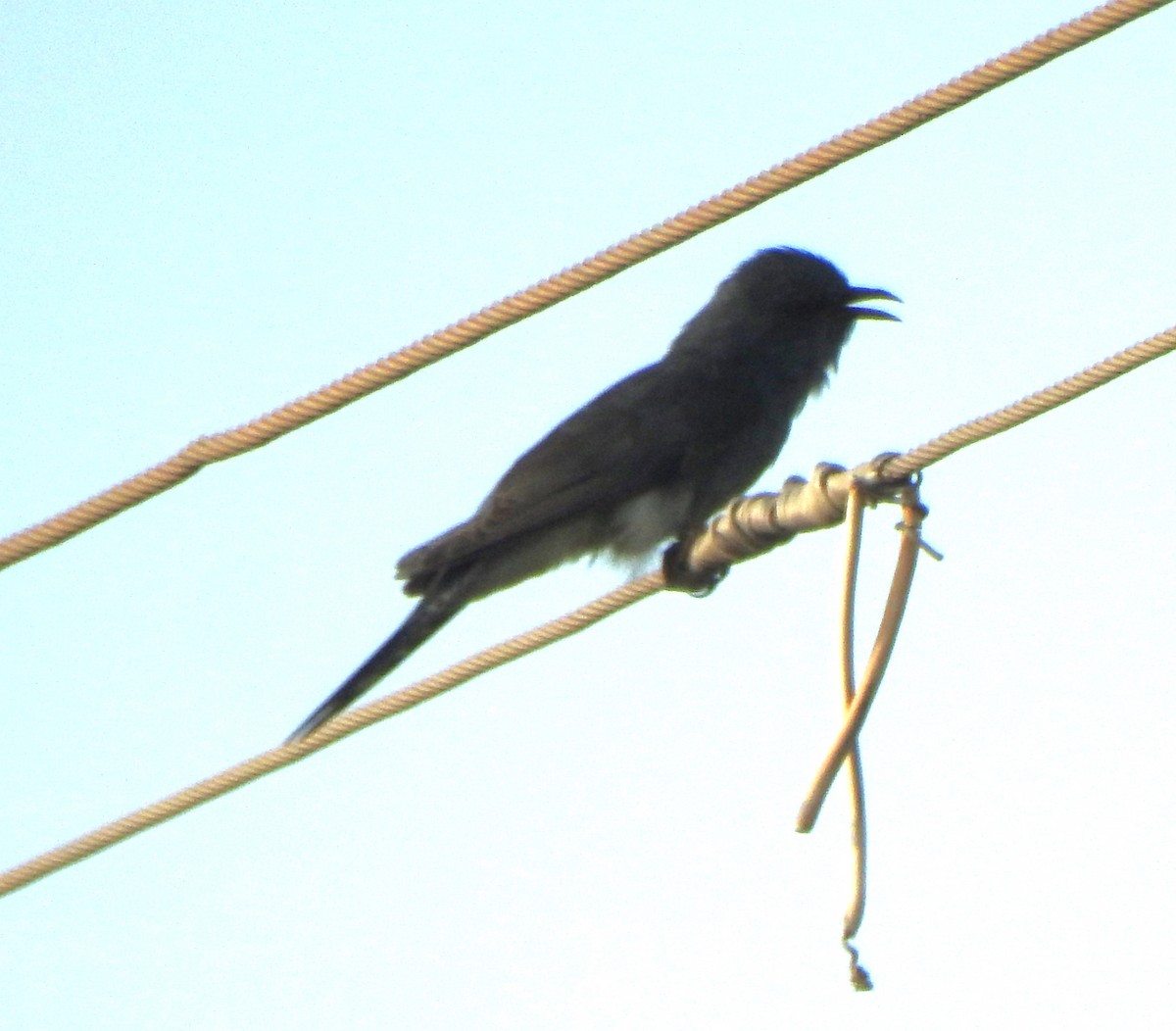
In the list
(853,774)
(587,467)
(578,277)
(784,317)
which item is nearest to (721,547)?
(578,277)

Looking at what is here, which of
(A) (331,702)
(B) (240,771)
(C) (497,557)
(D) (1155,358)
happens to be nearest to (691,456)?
(C) (497,557)

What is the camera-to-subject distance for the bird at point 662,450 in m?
6.80

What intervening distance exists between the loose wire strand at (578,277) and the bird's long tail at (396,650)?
3.16 ft

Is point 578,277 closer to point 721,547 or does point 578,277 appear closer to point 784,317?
point 721,547

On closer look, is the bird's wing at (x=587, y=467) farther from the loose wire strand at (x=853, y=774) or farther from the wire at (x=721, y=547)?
the loose wire strand at (x=853, y=774)

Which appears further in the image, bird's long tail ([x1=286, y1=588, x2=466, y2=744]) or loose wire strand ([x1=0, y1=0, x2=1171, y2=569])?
bird's long tail ([x1=286, y1=588, x2=466, y2=744])

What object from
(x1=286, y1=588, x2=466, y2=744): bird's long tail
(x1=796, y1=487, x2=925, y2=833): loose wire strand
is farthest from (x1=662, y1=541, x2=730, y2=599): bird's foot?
(x1=796, y1=487, x2=925, y2=833): loose wire strand

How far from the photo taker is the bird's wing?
688cm

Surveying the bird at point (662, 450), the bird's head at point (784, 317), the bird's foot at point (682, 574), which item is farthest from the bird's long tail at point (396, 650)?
the bird's head at point (784, 317)

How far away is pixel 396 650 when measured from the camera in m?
6.42

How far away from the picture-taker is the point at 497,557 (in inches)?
277

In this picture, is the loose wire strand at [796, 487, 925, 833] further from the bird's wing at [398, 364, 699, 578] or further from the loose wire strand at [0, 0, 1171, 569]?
the bird's wing at [398, 364, 699, 578]

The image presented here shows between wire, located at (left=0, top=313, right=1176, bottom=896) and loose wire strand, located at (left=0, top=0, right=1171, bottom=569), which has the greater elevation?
loose wire strand, located at (left=0, top=0, right=1171, bottom=569)

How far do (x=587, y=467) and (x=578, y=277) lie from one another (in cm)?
259
